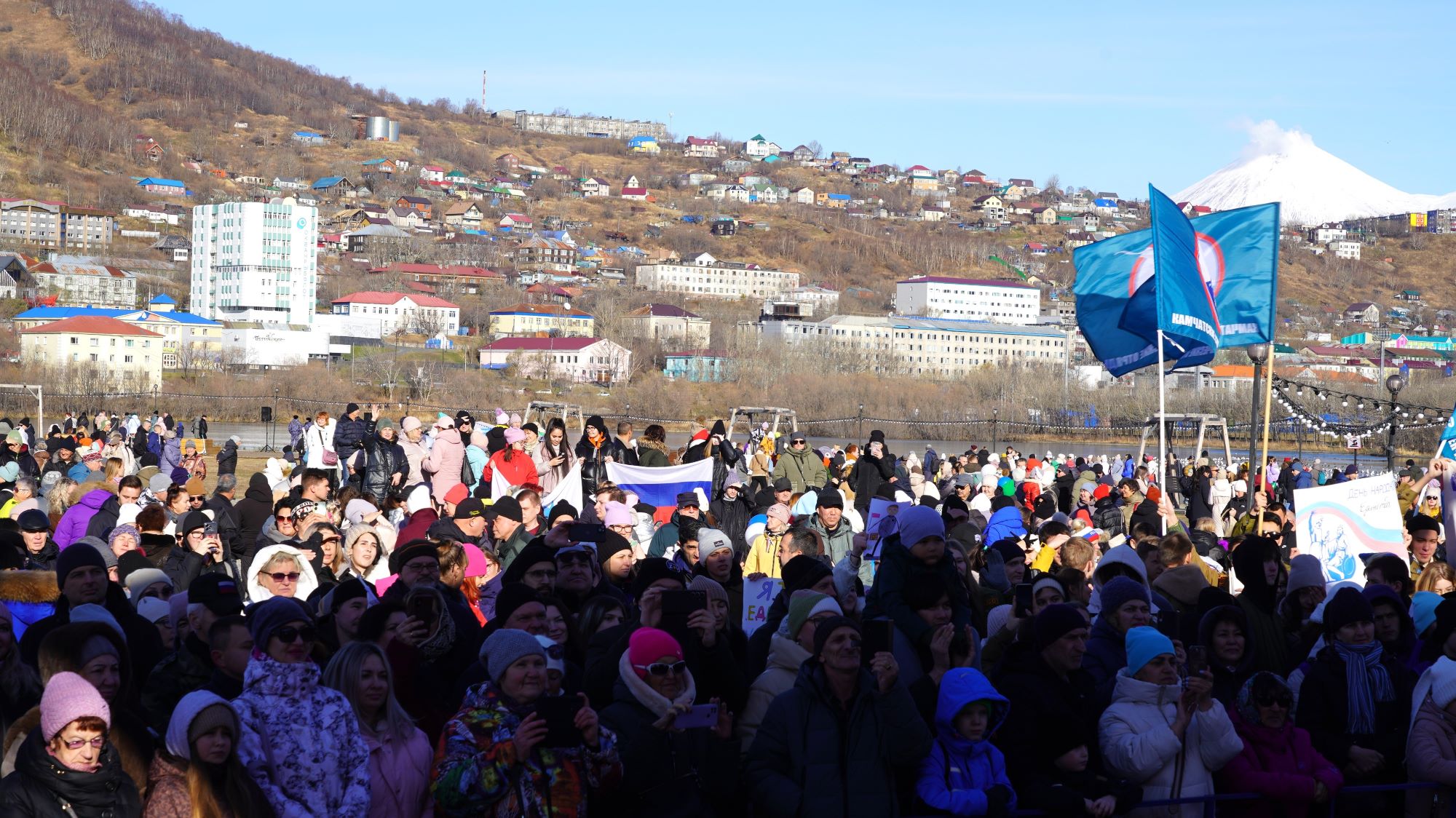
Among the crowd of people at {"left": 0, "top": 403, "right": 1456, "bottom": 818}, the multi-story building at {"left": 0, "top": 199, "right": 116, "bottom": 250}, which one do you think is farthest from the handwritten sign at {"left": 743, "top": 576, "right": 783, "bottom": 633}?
the multi-story building at {"left": 0, "top": 199, "right": 116, "bottom": 250}

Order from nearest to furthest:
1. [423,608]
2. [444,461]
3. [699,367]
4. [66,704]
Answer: [66,704] < [423,608] < [444,461] < [699,367]

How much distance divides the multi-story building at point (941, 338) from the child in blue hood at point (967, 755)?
120m

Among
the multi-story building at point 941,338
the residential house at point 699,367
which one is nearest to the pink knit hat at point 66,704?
the residential house at point 699,367

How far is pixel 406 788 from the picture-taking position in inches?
173

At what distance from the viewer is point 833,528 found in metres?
8.81

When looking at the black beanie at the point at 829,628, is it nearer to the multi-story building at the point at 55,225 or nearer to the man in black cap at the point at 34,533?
the man in black cap at the point at 34,533

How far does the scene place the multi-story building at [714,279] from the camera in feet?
537

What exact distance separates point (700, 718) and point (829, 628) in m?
0.50

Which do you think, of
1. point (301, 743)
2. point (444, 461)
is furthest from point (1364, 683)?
point (444, 461)

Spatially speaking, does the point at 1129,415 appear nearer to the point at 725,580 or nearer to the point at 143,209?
the point at 725,580

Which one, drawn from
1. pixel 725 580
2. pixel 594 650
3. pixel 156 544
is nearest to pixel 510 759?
pixel 594 650

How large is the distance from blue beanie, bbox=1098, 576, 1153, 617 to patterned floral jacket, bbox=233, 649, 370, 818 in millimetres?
2816

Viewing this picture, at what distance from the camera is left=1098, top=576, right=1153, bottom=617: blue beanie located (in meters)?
5.55

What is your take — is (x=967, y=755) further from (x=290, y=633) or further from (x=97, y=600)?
(x=97, y=600)
